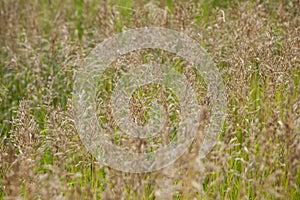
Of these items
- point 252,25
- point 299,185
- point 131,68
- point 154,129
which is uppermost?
point 252,25

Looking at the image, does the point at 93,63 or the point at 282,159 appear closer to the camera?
the point at 282,159

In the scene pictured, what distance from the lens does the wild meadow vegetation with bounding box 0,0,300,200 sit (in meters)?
2.42

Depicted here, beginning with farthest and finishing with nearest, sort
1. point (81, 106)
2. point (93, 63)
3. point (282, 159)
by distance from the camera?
1. point (93, 63)
2. point (81, 106)
3. point (282, 159)

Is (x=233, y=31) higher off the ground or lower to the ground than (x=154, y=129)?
higher

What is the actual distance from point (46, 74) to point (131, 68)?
1172 millimetres

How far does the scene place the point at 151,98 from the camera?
3543 millimetres

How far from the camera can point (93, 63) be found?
417 cm

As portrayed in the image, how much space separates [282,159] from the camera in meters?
2.88

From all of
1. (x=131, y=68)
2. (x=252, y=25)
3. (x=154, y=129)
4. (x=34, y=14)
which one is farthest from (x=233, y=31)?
(x=34, y=14)

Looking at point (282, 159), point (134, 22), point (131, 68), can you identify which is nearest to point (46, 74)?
point (134, 22)

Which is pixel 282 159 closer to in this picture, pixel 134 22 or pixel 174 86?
pixel 174 86

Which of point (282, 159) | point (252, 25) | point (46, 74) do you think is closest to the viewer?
point (282, 159)

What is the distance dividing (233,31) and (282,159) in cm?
157

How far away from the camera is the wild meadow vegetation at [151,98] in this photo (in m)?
2.42
